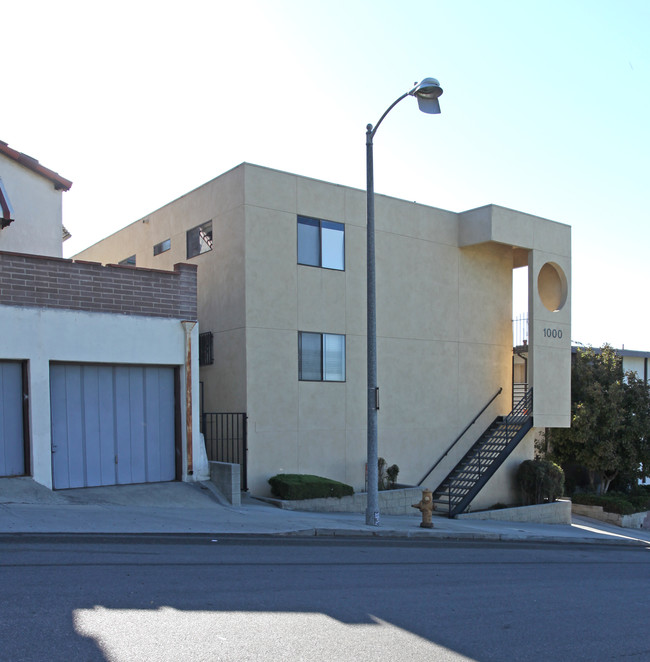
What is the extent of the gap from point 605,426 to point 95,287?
18835mm

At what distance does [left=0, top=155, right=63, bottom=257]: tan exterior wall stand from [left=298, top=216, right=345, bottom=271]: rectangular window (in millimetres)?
6628

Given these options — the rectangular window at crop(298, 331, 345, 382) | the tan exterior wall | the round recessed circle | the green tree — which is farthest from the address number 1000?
the tan exterior wall

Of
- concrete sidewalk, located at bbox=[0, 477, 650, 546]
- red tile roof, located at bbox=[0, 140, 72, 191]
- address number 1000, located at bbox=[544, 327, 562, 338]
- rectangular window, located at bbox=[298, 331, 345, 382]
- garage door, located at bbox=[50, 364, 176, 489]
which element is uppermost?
red tile roof, located at bbox=[0, 140, 72, 191]

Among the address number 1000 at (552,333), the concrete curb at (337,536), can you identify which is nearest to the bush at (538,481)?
the concrete curb at (337,536)

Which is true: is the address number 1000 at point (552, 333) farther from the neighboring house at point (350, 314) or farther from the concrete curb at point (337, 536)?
the concrete curb at point (337, 536)

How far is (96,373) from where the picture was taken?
1438cm

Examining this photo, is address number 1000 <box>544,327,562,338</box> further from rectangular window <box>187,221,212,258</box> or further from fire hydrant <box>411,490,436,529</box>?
rectangular window <box>187,221,212,258</box>

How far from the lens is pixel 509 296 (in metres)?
24.3

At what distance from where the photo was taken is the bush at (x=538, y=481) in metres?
23.2

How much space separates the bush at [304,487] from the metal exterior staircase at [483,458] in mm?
4641

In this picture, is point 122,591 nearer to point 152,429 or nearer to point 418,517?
point 152,429

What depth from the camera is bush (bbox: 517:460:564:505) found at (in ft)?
76.2

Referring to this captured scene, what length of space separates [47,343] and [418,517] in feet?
33.8

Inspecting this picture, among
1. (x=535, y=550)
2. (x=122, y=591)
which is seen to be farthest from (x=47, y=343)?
(x=535, y=550)
